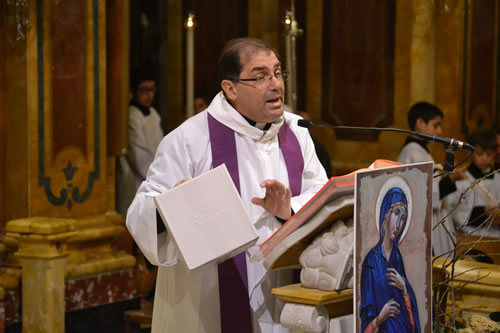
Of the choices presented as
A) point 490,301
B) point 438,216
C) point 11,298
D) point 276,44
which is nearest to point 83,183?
point 11,298

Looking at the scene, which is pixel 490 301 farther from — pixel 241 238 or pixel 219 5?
pixel 219 5

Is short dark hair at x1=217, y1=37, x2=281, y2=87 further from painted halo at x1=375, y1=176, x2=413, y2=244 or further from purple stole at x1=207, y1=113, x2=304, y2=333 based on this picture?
painted halo at x1=375, y1=176, x2=413, y2=244

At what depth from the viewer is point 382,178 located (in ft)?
8.48

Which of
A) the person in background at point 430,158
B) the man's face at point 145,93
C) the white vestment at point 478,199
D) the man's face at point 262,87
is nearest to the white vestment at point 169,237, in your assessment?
the man's face at point 262,87

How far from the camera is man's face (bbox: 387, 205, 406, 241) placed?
8.69 ft

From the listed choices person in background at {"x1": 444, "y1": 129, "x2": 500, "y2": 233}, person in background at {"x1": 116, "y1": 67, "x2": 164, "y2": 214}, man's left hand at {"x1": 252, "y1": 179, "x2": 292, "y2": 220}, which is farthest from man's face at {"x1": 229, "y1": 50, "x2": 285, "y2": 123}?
person in background at {"x1": 116, "y1": 67, "x2": 164, "y2": 214}

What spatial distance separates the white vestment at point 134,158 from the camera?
25.7 feet

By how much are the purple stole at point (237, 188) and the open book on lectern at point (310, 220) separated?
1.42 ft

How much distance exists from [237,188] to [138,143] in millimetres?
4519

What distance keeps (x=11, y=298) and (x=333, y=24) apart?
14.5ft

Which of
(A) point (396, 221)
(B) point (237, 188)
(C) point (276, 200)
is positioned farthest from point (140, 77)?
(A) point (396, 221)

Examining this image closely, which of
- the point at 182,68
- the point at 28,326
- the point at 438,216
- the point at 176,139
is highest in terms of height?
the point at 182,68

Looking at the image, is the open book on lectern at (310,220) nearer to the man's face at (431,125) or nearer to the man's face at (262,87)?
the man's face at (262,87)

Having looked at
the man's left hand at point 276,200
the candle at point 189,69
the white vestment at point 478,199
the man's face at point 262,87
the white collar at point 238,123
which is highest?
the candle at point 189,69
